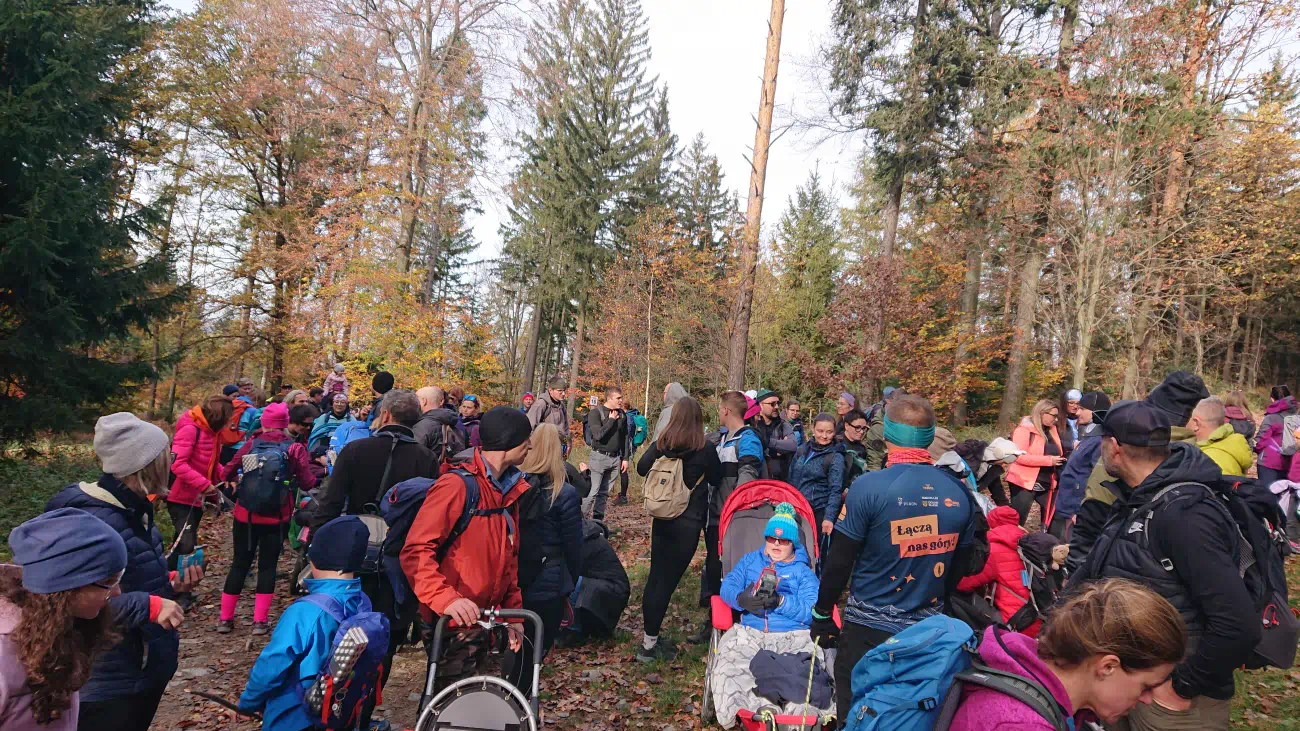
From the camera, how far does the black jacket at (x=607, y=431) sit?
10117mm

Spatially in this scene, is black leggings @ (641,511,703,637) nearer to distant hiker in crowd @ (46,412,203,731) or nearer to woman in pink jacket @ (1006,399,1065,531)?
distant hiker in crowd @ (46,412,203,731)

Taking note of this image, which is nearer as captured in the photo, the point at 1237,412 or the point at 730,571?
the point at 730,571

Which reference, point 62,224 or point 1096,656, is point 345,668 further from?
point 62,224

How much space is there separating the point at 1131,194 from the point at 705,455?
13493mm

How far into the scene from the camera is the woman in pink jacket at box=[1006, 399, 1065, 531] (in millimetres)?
Result: 7309

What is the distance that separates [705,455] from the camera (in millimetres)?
5438

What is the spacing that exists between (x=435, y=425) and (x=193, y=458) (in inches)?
86.9

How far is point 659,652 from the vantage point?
18.5ft

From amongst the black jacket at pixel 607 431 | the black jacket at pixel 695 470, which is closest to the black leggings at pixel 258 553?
the black jacket at pixel 695 470

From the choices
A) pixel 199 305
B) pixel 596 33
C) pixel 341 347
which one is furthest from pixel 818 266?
pixel 199 305

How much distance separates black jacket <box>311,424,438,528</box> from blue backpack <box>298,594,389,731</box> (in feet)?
5.09

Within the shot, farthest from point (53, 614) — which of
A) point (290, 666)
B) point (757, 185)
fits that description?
point (757, 185)

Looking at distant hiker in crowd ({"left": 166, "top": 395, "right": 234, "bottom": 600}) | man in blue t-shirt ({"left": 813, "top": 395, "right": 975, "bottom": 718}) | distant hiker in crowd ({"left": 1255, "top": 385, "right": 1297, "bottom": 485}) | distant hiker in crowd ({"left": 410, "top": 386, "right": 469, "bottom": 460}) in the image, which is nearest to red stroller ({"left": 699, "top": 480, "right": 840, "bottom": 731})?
man in blue t-shirt ({"left": 813, "top": 395, "right": 975, "bottom": 718})

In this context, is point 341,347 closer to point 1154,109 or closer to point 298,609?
point 298,609
